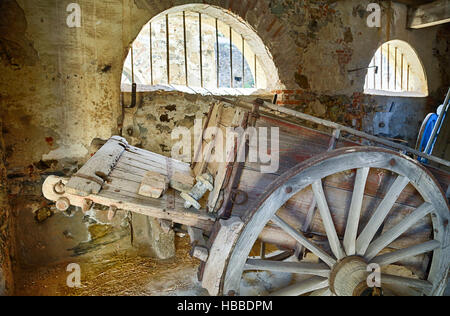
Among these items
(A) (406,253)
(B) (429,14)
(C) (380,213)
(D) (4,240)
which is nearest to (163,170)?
(C) (380,213)

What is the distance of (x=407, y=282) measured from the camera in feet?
6.10

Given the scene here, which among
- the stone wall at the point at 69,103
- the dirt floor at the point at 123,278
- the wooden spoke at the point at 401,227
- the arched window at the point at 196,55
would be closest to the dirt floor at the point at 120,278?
the dirt floor at the point at 123,278

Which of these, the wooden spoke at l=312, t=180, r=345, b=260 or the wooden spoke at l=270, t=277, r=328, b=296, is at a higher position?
the wooden spoke at l=312, t=180, r=345, b=260

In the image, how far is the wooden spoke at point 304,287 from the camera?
171 cm

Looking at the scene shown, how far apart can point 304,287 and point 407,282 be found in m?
0.66

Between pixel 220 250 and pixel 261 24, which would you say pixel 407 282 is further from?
pixel 261 24

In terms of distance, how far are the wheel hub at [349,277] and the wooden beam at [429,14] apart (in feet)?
14.2

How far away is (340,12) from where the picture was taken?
13.8 feet

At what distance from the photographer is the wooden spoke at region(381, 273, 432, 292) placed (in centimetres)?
181

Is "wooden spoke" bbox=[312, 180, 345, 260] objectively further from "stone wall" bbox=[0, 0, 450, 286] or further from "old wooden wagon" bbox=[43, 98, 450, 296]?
"stone wall" bbox=[0, 0, 450, 286]

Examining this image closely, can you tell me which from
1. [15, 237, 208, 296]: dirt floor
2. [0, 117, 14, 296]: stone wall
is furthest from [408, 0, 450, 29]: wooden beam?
[0, 117, 14, 296]: stone wall

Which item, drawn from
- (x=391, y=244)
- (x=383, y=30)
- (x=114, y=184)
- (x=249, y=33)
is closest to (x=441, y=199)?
(x=391, y=244)

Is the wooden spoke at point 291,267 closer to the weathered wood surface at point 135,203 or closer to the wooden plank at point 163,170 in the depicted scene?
the weathered wood surface at point 135,203

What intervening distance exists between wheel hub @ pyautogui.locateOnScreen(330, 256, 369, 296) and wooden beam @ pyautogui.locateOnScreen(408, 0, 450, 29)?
434cm
